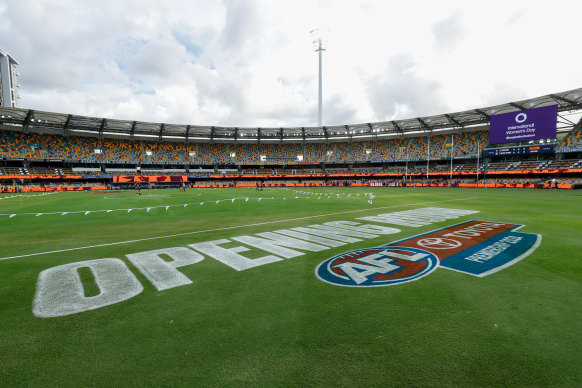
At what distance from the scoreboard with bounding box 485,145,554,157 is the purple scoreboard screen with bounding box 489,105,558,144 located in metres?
6.01

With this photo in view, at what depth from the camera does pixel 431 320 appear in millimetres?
4023

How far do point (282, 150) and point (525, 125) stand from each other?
5863 centimetres

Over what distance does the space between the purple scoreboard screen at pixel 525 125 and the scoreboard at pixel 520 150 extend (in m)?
6.01

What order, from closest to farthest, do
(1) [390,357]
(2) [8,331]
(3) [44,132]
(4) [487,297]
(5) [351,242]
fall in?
(1) [390,357], (2) [8,331], (4) [487,297], (5) [351,242], (3) [44,132]

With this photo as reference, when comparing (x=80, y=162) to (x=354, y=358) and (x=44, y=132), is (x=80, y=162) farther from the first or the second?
(x=354, y=358)

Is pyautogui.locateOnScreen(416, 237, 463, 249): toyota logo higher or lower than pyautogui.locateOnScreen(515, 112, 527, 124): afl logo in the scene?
lower

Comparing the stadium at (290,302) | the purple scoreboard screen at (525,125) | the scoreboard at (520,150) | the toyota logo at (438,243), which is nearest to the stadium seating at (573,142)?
the scoreboard at (520,150)

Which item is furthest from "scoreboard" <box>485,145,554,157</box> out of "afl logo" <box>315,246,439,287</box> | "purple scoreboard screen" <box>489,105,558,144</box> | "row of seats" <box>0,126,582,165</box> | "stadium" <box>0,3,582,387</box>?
"afl logo" <box>315,246,439,287</box>

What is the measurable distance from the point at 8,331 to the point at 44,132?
78906 millimetres

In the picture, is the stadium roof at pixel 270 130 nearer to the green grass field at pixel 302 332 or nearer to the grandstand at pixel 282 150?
the grandstand at pixel 282 150

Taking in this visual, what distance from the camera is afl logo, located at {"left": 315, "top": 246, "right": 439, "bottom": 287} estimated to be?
563 cm

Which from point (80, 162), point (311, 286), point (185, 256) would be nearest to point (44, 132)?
point (80, 162)

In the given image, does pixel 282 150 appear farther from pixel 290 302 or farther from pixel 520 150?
pixel 290 302

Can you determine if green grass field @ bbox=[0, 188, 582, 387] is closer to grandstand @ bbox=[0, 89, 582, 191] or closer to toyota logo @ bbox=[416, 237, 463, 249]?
toyota logo @ bbox=[416, 237, 463, 249]
